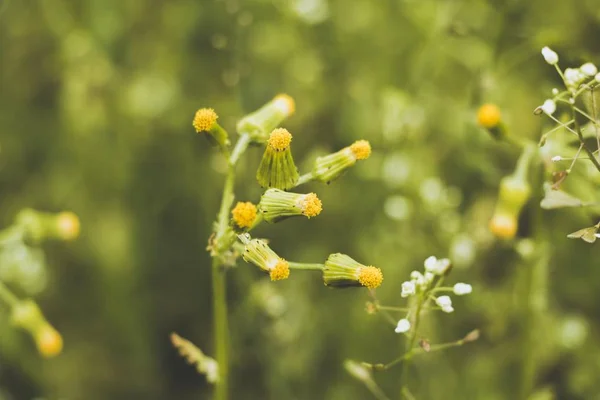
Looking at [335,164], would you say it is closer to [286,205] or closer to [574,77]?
[286,205]

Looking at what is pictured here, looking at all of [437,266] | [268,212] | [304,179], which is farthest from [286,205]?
[437,266]

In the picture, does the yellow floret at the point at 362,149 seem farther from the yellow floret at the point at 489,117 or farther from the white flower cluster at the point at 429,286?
the yellow floret at the point at 489,117

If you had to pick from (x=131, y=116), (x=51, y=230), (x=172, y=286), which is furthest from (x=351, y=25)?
(x=51, y=230)

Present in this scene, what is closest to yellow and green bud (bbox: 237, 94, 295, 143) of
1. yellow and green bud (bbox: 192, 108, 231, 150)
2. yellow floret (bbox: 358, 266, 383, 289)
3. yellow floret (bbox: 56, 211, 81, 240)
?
yellow and green bud (bbox: 192, 108, 231, 150)

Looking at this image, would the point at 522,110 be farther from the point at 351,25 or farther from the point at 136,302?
the point at 136,302

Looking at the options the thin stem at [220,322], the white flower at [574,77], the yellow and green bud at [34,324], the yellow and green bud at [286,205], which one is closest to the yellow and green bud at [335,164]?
the yellow and green bud at [286,205]

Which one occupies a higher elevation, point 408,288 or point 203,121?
point 203,121
